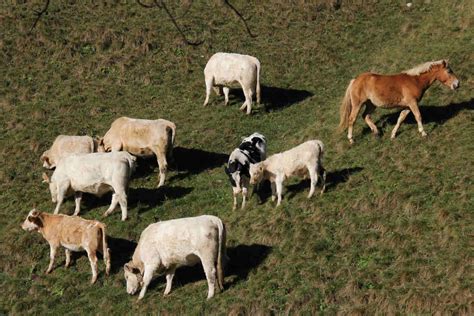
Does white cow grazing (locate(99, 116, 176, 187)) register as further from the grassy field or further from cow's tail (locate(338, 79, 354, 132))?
cow's tail (locate(338, 79, 354, 132))

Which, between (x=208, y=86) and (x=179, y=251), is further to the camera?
(x=208, y=86)

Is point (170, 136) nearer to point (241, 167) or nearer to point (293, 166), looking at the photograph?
point (241, 167)

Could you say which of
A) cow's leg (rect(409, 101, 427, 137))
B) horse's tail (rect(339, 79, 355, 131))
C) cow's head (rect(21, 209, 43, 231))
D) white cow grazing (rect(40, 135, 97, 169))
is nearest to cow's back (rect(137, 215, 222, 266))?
cow's head (rect(21, 209, 43, 231))

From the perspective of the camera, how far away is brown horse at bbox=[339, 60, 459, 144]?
21531mm

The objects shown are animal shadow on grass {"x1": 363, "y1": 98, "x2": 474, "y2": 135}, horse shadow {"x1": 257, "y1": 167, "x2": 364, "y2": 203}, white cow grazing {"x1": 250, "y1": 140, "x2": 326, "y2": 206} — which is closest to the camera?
white cow grazing {"x1": 250, "y1": 140, "x2": 326, "y2": 206}

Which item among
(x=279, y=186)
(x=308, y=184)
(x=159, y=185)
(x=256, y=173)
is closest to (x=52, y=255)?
(x=159, y=185)

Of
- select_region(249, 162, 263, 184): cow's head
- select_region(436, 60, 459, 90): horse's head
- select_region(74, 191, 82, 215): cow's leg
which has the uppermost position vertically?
select_region(436, 60, 459, 90): horse's head

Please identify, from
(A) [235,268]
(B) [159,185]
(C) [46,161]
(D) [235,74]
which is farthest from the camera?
(D) [235,74]

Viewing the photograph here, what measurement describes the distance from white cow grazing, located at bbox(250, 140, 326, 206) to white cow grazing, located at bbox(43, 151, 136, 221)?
3.57m

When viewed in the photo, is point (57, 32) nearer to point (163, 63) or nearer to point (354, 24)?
point (163, 63)

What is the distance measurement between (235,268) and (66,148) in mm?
8934

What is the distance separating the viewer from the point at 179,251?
50.6 feet

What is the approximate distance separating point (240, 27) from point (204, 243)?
72.9 feet

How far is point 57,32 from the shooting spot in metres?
34.4
